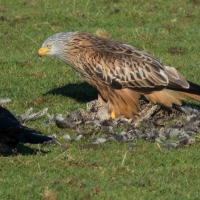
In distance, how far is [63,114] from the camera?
34.1 feet

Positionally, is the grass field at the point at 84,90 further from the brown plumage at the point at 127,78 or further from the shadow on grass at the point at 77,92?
the brown plumage at the point at 127,78

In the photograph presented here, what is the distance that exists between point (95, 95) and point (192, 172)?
382 cm

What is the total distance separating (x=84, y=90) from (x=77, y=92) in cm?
18

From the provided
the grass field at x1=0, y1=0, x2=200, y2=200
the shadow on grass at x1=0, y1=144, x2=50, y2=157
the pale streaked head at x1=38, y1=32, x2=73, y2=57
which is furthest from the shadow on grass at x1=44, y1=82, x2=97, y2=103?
the shadow on grass at x1=0, y1=144, x2=50, y2=157

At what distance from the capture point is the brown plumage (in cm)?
1031

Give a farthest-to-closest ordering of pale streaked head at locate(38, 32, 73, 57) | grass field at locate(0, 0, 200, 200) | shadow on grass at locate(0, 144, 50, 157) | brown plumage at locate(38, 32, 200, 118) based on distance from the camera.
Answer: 1. pale streaked head at locate(38, 32, 73, 57)
2. brown plumage at locate(38, 32, 200, 118)
3. shadow on grass at locate(0, 144, 50, 157)
4. grass field at locate(0, 0, 200, 200)

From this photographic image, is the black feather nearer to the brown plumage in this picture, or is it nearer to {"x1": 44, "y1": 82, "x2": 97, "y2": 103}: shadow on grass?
the brown plumage

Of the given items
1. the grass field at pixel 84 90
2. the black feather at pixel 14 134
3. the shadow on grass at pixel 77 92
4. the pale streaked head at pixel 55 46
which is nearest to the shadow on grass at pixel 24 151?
the grass field at pixel 84 90

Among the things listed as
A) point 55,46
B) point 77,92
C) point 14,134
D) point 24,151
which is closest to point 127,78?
point 55,46

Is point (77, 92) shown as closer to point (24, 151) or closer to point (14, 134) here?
point (24, 151)

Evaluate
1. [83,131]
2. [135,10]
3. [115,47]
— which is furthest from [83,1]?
[83,131]

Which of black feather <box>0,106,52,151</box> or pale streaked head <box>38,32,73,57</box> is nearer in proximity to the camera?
black feather <box>0,106,52,151</box>

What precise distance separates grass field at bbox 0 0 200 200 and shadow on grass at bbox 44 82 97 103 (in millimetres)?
16

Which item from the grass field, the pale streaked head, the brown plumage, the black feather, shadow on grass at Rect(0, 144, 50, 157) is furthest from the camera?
the pale streaked head
